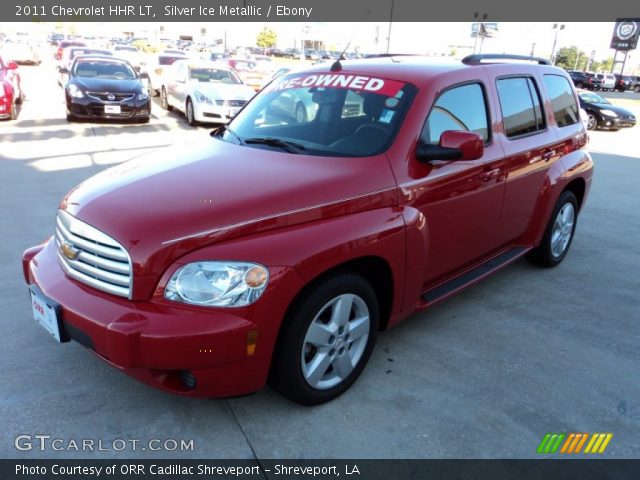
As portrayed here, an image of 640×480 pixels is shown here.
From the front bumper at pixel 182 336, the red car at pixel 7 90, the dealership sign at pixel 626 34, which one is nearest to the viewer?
the front bumper at pixel 182 336

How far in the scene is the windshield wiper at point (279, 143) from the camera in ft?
10.6

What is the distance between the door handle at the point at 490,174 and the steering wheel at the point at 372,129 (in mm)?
856

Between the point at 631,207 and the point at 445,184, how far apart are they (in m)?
5.71

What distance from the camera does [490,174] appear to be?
3676 mm

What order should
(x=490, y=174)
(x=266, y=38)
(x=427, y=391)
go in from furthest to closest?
1. (x=266, y=38)
2. (x=490, y=174)
3. (x=427, y=391)

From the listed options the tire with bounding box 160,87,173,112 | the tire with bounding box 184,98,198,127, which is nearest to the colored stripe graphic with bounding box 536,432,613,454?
the tire with bounding box 184,98,198,127

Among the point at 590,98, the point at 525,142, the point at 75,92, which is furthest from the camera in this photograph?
the point at 590,98

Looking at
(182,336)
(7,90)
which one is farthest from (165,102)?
(182,336)

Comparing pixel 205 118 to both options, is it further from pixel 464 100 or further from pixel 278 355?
pixel 278 355

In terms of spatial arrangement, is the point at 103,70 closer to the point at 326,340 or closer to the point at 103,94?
the point at 103,94

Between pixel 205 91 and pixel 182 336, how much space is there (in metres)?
11.3

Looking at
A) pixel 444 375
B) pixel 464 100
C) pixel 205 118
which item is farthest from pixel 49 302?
pixel 205 118

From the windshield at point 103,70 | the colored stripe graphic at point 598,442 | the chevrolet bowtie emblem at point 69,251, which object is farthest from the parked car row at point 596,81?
the chevrolet bowtie emblem at point 69,251

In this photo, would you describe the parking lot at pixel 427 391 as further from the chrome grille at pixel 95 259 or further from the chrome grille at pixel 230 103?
the chrome grille at pixel 230 103
